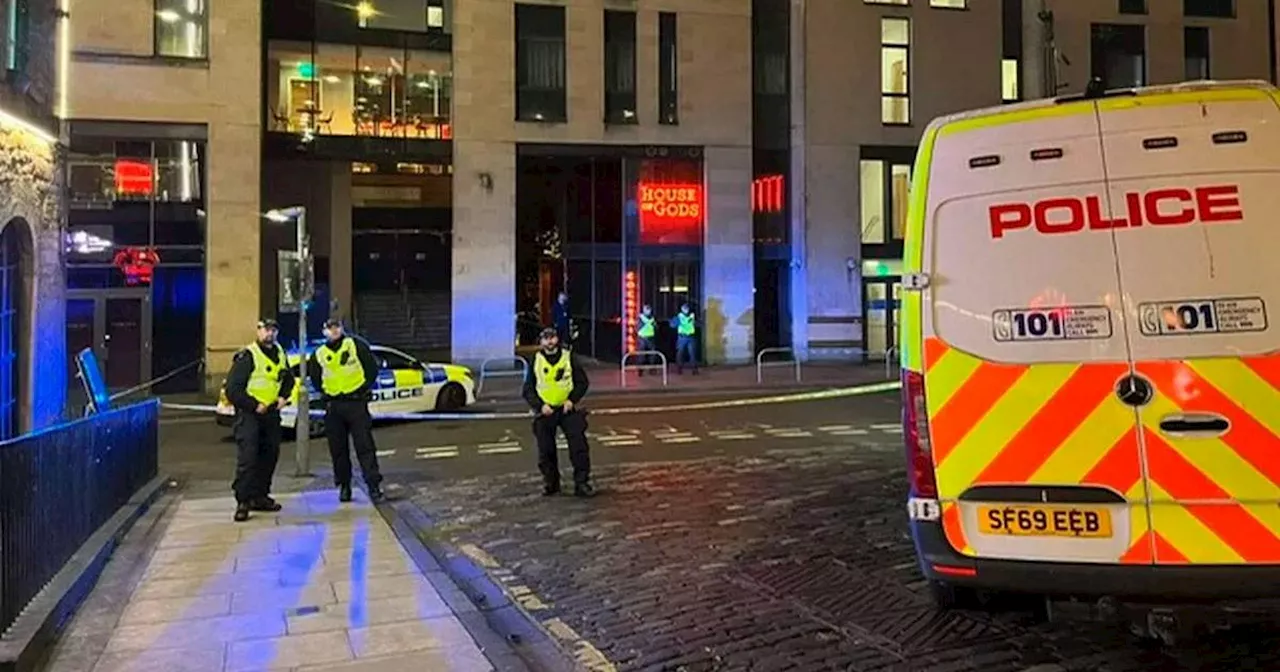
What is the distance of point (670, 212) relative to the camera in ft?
93.9

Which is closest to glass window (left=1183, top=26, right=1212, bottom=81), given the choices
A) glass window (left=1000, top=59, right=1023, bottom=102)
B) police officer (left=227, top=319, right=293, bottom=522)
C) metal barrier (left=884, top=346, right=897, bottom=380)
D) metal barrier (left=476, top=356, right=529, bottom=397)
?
glass window (left=1000, top=59, right=1023, bottom=102)

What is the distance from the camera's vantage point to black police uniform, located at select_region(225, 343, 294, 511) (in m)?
9.20

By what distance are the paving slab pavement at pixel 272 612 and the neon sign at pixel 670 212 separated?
2052 cm

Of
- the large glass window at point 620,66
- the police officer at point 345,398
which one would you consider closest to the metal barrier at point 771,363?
the large glass window at point 620,66

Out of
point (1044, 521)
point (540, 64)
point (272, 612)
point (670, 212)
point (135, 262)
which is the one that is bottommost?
point (272, 612)

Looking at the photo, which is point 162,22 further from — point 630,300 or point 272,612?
point 272,612

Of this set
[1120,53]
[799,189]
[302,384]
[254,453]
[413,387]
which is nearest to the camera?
[254,453]

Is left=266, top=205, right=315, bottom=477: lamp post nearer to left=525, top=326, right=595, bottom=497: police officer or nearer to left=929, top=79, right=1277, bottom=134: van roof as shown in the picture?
left=525, top=326, right=595, bottom=497: police officer

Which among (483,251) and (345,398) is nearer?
(345,398)

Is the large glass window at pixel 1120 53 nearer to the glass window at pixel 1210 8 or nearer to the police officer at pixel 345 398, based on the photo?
the glass window at pixel 1210 8

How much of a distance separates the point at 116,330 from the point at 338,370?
55.7ft

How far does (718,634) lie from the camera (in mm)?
5672

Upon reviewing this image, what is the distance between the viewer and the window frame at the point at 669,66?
2820 centimetres

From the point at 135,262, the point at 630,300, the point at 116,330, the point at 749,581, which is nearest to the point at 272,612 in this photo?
the point at 749,581
